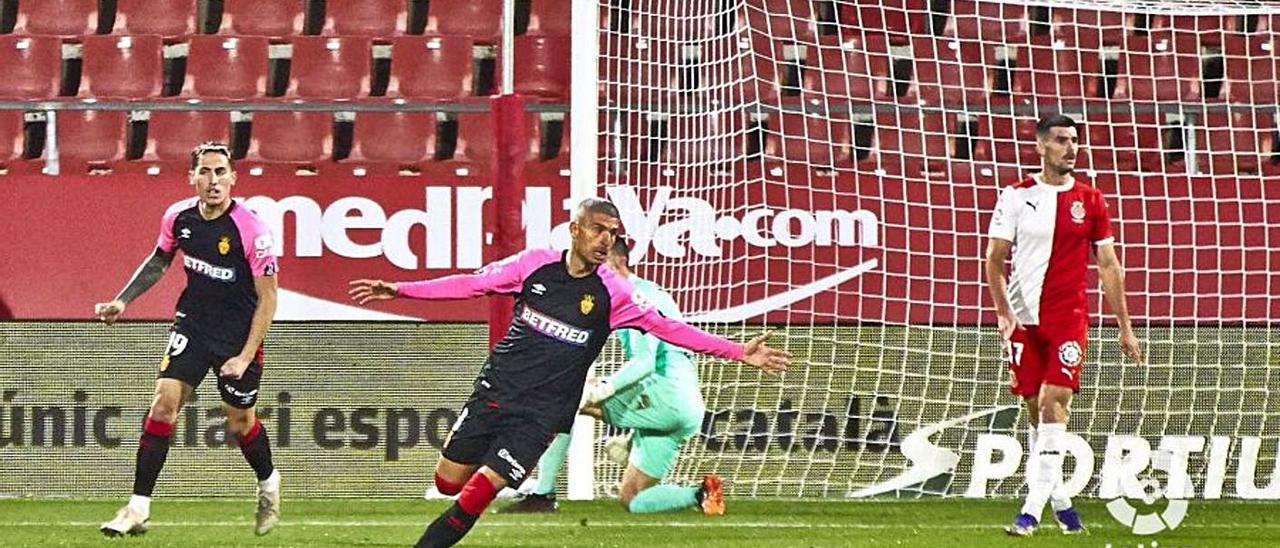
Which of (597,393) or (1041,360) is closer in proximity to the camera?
(1041,360)

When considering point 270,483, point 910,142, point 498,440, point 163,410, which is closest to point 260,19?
point 910,142

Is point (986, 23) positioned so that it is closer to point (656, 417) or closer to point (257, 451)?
point (656, 417)

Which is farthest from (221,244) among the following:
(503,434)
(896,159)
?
(896,159)

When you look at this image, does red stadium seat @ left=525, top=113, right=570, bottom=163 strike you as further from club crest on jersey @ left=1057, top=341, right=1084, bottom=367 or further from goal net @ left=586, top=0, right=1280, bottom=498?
club crest on jersey @ left=1057, top=341, right=1084, bottom=367

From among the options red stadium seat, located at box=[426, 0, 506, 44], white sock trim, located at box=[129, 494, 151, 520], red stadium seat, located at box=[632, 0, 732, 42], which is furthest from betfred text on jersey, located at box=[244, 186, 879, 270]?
white sock trim, located at box=[129, 494, 151, 520]

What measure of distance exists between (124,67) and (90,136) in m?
0.52

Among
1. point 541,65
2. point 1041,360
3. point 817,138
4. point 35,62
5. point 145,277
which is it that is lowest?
point 1041,360

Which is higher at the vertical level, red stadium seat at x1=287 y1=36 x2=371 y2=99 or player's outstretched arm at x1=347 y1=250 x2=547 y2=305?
red stadium seat at x1=287 y1=36 x2=371 y2=99

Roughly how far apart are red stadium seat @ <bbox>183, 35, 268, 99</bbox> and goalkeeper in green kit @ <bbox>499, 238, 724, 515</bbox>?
4406mm

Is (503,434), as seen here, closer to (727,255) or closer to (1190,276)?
(727,255)

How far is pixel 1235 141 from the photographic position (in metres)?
11.8

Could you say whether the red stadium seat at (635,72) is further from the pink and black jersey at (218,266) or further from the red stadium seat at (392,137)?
the pink and black jersey at (218,266)

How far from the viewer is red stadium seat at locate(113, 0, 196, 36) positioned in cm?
1307

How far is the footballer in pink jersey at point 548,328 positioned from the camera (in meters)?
6.35
